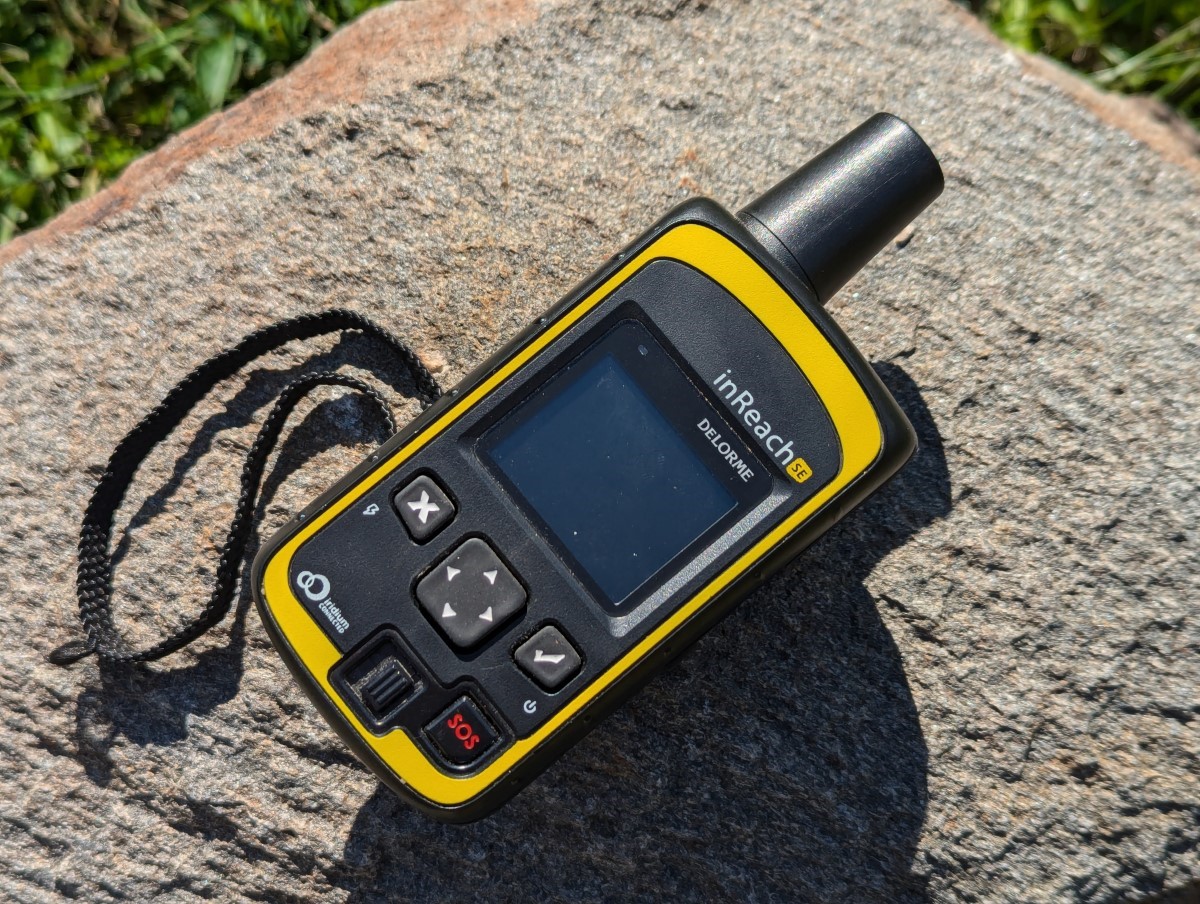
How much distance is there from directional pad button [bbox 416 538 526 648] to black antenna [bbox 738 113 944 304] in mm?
773

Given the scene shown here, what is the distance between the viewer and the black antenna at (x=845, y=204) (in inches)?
85.0

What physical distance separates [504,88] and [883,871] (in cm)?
185

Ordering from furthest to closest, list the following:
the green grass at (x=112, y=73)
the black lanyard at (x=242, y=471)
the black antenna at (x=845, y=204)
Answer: the green grass at (x=112, y=73), the black lanyard at (x=242, y=471), the black antenna at (x=845, y=204)

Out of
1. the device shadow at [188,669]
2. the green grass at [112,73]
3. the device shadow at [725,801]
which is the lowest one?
the device shadow at [725,801]

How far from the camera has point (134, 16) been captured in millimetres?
3289

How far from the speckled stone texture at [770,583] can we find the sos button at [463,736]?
338 millimetres

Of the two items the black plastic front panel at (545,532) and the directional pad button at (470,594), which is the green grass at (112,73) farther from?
the directional pad button at (470,594)

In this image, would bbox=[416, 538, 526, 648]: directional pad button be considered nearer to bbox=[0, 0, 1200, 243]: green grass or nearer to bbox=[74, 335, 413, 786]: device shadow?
bbox=[74, 335, 413, 786]: device shadow

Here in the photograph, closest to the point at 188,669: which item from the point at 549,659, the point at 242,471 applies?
the point at 242,471

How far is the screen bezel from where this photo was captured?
2.08 m

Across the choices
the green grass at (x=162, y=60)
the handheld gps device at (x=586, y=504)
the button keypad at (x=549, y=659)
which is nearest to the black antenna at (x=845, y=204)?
the handheld gps device at (x=586, y=504)

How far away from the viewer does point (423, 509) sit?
2.09 m

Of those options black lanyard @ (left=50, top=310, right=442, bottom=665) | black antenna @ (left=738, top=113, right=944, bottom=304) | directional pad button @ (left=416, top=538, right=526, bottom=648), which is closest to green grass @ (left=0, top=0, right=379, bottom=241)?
black lanyard @ (left=50, top=310, right=442, bottom=665)

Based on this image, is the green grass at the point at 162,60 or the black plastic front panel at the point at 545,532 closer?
the black plastic front panel at the point at 545,532
